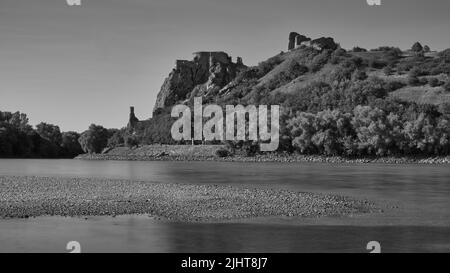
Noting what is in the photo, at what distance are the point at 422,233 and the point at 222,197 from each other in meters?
19.4

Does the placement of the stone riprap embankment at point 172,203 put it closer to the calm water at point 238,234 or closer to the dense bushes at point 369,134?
the calm water at point 238,234

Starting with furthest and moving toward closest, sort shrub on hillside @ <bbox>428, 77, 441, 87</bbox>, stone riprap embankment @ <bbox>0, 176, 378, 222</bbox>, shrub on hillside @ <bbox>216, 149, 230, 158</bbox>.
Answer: shrub on hillside @ <bbox>428, 77, 441, 87</bbox>, shrub on hillside @ <bbox>216, 149, 230, 158</bbox>, stone riprap embankment @ <bbox>0, 176, 378, 222</bbox>

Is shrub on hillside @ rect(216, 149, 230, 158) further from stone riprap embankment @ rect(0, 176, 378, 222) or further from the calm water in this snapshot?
the calm water

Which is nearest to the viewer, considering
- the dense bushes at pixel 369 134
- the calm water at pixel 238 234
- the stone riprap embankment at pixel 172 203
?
the calm water at pixel 238 234

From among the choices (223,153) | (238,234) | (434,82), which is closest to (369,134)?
(434,82)

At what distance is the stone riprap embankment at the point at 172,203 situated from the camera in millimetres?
38250

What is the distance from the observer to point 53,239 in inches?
1158

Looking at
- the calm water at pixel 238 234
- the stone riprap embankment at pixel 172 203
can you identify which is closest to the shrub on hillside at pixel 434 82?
the stone riprap embankment at pixel 172 203

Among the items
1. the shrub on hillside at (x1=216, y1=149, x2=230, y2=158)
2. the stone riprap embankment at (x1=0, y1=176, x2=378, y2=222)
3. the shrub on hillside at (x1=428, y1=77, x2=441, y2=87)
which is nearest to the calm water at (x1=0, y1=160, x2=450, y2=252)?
the stone riprap embankment at (x1=0, y1=176, x2=378, y2=222)

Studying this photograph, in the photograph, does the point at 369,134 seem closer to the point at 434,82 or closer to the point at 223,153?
the point at 434,82

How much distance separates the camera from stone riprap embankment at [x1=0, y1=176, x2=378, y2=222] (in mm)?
38250

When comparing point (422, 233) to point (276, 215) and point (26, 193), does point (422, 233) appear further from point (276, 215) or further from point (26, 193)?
point (26, 193)

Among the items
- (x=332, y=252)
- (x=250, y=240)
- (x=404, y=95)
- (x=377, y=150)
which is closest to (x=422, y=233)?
(x=332, y=252)
